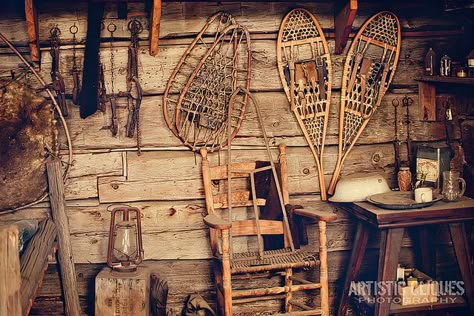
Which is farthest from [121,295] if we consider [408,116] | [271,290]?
Result: [408,116]

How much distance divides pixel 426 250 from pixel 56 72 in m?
2.74

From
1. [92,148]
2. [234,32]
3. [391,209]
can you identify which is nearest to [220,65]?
[234,32]

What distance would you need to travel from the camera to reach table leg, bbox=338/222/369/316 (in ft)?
14.3

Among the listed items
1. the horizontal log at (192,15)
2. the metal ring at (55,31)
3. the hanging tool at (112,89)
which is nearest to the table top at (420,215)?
the horizontal log at (192,15)

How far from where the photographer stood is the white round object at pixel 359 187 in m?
4.32

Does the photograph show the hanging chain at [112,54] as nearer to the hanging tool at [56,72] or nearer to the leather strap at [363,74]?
the hanging tool at [56,72]

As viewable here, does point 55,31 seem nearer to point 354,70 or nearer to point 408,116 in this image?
point 354,70

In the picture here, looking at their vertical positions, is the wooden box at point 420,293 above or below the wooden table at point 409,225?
below

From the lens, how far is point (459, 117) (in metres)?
4.63

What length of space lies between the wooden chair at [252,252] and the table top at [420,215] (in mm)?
282

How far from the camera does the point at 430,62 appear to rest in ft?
14.8

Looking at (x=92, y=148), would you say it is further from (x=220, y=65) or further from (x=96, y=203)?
(x=220, y=65)

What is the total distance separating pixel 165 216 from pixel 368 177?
4.46 feet

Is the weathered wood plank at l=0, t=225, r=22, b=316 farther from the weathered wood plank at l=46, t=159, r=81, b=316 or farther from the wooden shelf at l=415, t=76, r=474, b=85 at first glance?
the wooden shelf at l=415, t=76, r=474, b=85
